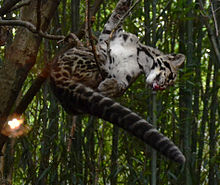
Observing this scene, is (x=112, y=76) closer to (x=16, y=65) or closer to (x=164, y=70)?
(x=164, y=70)

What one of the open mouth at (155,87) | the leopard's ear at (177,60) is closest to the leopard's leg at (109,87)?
the open mouth at (155,87)

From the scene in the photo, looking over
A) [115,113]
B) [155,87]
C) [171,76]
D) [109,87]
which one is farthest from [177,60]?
[115,113]

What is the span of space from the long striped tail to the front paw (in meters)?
0.10

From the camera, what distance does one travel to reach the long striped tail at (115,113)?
1364 mm

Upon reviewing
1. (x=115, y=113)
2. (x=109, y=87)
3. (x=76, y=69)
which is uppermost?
(x=76, y=69)

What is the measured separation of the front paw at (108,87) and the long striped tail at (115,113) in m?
0.10

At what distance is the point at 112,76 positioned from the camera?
2.17 meters

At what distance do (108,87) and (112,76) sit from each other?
6.6 inches

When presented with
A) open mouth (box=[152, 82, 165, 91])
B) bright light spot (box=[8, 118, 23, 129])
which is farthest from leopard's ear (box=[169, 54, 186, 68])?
bright light spot (box=[8, 118, 23, 129])

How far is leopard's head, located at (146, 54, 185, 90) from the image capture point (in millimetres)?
2238

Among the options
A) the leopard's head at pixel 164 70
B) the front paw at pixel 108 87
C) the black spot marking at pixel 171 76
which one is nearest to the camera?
the front paw at pixel 108 87

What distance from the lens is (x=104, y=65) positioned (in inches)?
84.9

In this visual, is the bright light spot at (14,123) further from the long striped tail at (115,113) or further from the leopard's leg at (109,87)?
the leopard's leg at (109,87)

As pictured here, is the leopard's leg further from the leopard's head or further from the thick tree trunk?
the thick tree trunk
